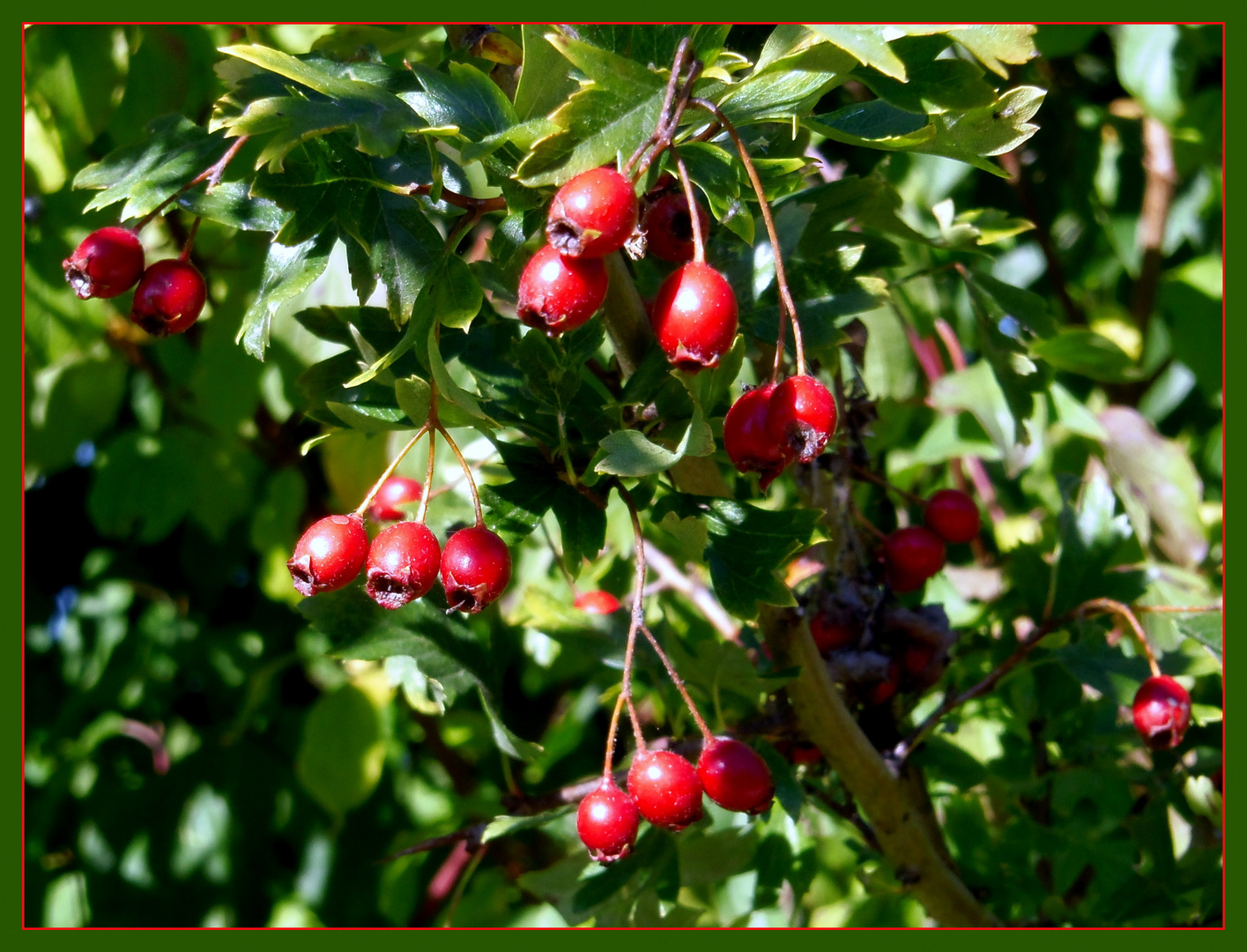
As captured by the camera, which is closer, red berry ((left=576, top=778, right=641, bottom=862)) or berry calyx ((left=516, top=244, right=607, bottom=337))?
berry calyx ((left=516, top=244, right=607, bottom=337))

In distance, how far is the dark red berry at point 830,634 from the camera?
3.07 feet

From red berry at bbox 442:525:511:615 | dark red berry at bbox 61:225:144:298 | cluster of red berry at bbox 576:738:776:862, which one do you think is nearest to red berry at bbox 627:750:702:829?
cluster of red berry at bbox 576:738:776:862

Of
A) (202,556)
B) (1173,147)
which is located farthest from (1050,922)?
(202,556)

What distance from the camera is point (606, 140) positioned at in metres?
0.52

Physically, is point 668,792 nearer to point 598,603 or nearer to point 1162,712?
point 598,603

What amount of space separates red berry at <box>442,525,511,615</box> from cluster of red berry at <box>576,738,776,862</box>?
15 cm

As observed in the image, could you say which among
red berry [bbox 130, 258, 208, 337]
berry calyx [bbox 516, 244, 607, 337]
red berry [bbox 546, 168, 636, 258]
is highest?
red berry [bbox 546, 168, 636, 258]

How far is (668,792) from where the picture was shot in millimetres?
636

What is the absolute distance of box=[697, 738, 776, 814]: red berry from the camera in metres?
0.68

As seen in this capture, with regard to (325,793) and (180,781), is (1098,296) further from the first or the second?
(180,781)

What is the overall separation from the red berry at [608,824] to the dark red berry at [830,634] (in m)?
0.33

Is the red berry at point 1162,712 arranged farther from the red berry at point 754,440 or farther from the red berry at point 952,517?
the red berry at point 754,440

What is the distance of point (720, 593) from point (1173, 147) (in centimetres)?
165

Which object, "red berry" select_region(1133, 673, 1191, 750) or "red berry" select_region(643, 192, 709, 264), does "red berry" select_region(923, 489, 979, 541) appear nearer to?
"red berry" select_region(1133, 673, 1191, 750)
